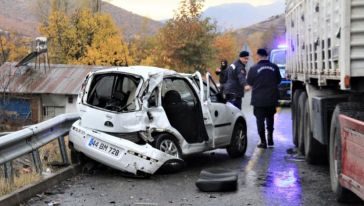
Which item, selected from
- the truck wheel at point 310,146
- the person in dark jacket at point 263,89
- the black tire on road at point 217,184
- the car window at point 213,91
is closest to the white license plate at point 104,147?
the black tire on road at point 217,184

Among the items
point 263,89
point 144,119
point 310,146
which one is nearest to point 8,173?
point 144,119

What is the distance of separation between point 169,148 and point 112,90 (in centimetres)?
125

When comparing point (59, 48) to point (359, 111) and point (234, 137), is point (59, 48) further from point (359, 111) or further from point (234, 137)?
point (359, 111)

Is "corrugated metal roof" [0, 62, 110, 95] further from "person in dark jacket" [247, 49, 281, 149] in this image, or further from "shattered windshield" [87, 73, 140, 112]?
"shattered windshield" [87, 73, 140, 112]

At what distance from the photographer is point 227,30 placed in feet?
229

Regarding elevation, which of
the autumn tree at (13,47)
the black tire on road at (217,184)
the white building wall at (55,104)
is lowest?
the white building wall at (55,104)

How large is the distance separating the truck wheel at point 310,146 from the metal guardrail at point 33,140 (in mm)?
3653

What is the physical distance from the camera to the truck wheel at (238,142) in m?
10.0

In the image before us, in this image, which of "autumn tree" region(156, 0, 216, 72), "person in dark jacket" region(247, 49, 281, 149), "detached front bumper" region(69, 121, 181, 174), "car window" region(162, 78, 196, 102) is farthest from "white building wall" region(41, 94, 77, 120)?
"detached front bumper" region(69, 121, 181, 174)

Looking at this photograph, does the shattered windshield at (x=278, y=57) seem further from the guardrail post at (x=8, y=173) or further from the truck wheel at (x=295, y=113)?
the guardrail post at (x=8, y=173)

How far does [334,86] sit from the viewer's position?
762cm

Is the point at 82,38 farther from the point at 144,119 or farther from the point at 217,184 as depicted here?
the point at 217,184

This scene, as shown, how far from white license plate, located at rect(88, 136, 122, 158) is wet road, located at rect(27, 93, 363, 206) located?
1.30 feet

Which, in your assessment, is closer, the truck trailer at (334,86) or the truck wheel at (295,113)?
the truck trailer at (334,86)
